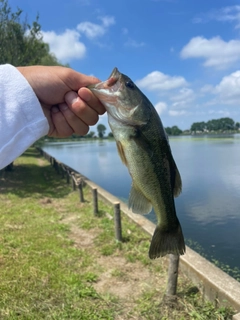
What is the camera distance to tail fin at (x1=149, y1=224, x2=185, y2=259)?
2.08 m

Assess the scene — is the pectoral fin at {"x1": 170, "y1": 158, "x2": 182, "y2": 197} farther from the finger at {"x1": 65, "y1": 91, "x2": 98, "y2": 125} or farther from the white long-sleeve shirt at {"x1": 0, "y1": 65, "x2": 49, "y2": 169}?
the white long-sleeve shirt at {"x1": 0, "y1": 65, "x2": 49, "y2": 169}

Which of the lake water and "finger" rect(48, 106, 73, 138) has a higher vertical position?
"finger" rect(48, 106, 73, 138)

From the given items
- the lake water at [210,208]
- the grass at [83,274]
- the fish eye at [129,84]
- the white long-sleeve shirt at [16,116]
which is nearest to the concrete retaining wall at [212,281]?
the grass at [83,274]

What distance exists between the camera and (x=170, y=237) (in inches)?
83.8

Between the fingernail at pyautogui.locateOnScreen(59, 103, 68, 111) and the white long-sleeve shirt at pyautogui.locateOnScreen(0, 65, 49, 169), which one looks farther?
the fingernail at pyautogui.locateOnScreen(59, 103, 68, 111)

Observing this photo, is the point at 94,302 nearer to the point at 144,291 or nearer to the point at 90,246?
the point at 144,291

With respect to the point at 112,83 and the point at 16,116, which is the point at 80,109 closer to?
the point at 112,83

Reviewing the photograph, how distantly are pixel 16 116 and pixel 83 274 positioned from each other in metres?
3.45

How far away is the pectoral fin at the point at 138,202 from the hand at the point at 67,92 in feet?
2.28

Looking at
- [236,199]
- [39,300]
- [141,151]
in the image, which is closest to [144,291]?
[39,300]

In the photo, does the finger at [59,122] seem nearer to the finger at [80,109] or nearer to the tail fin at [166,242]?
the finger at [80,109]

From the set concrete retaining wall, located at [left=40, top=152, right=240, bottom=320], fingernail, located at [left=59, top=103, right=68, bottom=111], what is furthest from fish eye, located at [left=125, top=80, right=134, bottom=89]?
concrete retaining wall, located at [left=40, top=152, right=240, bottom=320]

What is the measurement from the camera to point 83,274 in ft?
15.2

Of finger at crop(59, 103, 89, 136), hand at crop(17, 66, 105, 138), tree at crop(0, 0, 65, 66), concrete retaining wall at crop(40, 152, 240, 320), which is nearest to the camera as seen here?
hand at crop(17, 66, 105, 138)
